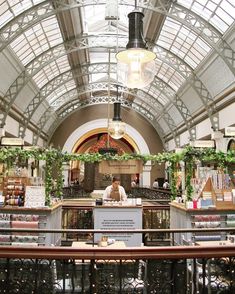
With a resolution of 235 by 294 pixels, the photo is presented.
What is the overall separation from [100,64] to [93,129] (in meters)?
9.27

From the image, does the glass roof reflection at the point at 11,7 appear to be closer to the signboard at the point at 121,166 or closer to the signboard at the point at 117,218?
the signboard at the point at 121,166

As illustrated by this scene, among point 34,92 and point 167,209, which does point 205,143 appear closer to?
point 167,209

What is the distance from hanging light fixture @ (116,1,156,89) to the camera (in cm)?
510

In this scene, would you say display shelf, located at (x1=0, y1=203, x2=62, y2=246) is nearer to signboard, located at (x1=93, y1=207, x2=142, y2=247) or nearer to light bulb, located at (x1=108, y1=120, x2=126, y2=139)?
signboard, located at (x1=93, y1=207, x2=142, y2=247)

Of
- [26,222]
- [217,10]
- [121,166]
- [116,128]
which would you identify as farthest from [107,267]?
[217,10]

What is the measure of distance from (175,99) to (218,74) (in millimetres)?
7034

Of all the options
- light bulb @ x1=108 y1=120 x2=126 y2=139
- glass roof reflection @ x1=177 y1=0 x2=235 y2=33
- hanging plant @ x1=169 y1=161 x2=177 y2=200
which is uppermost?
glass roof reflection @ x1=177 y1=0 x2=235 y2=33

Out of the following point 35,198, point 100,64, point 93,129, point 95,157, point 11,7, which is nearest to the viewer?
point 35,198

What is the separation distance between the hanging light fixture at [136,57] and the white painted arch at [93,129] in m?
25.0

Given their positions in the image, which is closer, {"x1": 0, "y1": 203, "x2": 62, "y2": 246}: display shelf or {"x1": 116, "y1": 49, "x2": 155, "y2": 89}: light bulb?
{"x1": 116, "y1": 49, "x2": 155, "y2": 89}: light bulb

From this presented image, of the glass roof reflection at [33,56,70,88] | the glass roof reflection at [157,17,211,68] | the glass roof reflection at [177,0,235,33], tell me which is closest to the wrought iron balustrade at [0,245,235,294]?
the glass roof reflection at [177,0,235,33]

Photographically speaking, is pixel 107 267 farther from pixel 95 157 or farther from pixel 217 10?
pixel 217 10

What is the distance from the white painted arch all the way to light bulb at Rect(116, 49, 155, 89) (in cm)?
2498

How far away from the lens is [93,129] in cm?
3094
